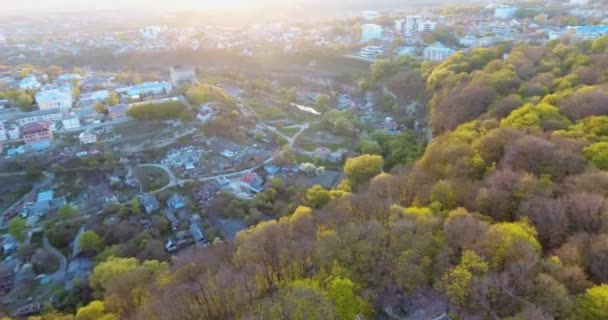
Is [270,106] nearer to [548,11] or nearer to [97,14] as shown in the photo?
[548,11]

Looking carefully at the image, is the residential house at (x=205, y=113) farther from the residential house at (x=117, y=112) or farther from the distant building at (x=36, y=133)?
the distant building at (x=36, y=133)

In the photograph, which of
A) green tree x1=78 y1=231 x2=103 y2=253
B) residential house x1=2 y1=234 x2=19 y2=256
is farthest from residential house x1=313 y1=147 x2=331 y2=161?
residential house x1=2 y1=234 x2=19 y2=256

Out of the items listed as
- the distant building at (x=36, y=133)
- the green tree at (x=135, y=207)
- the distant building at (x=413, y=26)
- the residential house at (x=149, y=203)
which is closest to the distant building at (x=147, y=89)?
the distant building at (x=36, y=133)

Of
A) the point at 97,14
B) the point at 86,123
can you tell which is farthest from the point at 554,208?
the point at 97,14

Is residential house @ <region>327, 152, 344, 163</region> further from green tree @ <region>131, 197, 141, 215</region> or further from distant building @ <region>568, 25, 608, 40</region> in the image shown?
distant building @ <region>568, 25, 608, 40</region>

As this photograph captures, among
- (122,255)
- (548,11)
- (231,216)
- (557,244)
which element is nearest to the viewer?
(557,244)

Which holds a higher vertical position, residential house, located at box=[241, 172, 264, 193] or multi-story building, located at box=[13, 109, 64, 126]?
multi-story building, located at box=[13, 109, 64, 126]
